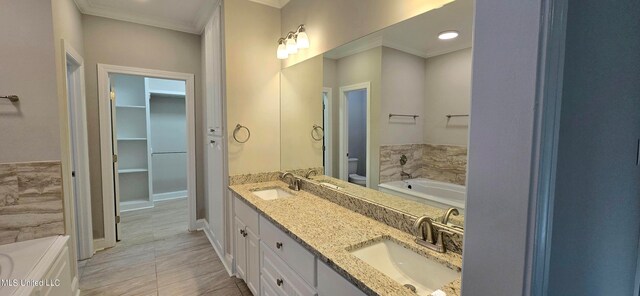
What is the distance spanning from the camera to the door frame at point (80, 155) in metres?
2.55

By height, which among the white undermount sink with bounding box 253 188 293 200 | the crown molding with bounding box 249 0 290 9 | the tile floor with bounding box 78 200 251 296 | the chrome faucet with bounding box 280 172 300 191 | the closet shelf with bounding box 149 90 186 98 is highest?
the crown molding with bounding box 249 0 290 9

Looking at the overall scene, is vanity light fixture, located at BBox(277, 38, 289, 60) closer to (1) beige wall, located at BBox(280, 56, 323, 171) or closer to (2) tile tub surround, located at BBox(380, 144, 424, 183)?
(1) beige wall, located at BBox(280, 56, 323, 171)

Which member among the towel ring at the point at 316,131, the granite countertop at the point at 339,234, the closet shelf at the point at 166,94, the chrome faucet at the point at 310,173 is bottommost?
the granite countertop at the point at 339,234

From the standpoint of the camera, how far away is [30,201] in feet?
6.06

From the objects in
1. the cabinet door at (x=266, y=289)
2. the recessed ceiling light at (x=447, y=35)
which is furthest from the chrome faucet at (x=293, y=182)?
the recessed ceiling light at (x=447, y=35)

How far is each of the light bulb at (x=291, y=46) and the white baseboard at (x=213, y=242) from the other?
2.01 metres

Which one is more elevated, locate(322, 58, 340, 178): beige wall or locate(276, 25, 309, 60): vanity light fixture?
locate(276, 25, 309, 60): vanity light fixture

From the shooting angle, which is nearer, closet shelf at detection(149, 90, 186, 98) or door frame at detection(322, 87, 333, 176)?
door frame at detection(322, 87, 333, 176)

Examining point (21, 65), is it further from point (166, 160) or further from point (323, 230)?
point (166, 160)

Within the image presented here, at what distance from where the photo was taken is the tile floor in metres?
2.30

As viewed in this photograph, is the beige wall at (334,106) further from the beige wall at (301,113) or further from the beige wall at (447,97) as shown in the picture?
the beige wall at (447,97)

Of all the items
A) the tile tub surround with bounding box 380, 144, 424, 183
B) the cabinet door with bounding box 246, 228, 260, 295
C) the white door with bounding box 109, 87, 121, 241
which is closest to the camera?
the tile tub surround with bounding box 380, 144, 424, 183

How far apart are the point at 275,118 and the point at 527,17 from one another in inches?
89.3

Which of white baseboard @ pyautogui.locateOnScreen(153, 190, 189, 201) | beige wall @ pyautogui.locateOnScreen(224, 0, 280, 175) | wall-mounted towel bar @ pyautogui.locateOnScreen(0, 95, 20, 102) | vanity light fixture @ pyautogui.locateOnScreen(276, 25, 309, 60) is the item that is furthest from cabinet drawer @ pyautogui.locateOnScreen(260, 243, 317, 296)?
white baseboard @ pyautogui.locateOnScreen(153, 190, 189, 201)
